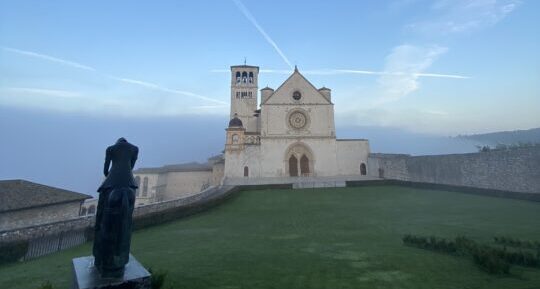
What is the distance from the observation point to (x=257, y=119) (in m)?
42.4

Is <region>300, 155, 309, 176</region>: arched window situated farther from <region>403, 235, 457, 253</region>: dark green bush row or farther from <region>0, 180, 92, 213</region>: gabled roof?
<region>403, 235, 457, 253</region>: dark green bush row

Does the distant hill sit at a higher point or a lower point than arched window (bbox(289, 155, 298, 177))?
higher

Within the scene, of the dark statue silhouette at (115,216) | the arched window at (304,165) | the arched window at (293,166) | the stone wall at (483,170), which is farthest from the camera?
the arched window at (304,165)

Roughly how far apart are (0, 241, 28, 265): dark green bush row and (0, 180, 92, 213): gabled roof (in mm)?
5617

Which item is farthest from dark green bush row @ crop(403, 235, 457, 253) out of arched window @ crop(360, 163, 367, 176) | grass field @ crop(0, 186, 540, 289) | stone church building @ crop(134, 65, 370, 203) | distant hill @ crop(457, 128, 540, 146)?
distant hill @ crop(457, 128, 540, 146)

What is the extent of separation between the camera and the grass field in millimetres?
5668

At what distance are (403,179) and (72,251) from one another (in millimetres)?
27616

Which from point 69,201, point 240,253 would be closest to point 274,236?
point 240,253

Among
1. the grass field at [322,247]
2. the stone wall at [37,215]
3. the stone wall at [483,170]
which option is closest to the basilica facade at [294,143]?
the stone wall at [483,170]

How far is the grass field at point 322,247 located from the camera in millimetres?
5668

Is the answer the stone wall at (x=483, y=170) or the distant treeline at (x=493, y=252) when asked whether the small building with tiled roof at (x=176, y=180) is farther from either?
the distant treeline at (x=493, y=252)

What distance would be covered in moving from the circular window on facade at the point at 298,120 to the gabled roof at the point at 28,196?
948 inches

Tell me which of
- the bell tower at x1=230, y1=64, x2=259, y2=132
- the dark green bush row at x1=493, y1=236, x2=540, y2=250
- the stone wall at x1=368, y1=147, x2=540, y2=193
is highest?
the bell tower at x1=230, y1=64, x2=259, y2=132

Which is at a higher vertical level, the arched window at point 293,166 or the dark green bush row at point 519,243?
the arched window at point 293,166
